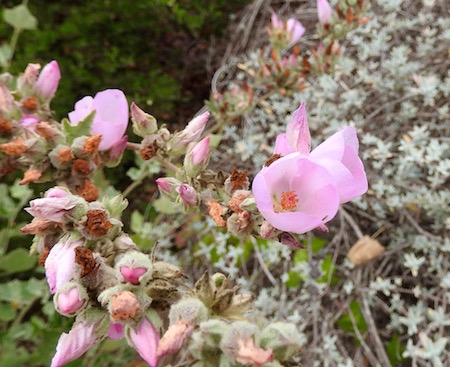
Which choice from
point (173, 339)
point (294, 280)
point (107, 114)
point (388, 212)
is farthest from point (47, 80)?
point (388, 212)

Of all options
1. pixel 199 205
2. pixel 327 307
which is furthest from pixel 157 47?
pixel 199 205

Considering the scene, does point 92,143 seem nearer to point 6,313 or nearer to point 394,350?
point 6,313

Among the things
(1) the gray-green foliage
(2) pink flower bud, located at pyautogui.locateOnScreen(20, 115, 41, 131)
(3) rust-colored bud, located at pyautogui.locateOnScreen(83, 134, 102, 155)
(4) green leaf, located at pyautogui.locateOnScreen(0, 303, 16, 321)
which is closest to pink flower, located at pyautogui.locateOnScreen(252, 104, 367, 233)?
(3) rust-colored bud, located at pyautogui.locateOnScreen(83, 134, 102, 155)

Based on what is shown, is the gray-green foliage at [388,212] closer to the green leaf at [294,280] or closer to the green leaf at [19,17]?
the green leaf at [294,280]

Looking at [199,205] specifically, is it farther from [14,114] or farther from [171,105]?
[171,105]

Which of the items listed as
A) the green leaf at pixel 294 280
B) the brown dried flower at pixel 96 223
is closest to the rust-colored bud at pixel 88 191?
the brown dried flower at pixel 96 223

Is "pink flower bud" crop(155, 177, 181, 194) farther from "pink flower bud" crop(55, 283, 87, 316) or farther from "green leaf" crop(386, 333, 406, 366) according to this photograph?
"green leaf" crop(386, 333, 406, 366)
